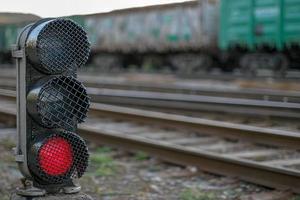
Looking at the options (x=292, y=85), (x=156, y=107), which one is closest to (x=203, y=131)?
(x=156, y=107)

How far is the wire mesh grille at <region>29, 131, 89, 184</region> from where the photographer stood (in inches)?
98.5

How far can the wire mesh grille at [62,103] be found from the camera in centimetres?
246

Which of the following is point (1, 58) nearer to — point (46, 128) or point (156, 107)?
point (156, 107)

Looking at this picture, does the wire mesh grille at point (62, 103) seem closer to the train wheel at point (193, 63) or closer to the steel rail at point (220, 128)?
the steel rail at point (220, 128)

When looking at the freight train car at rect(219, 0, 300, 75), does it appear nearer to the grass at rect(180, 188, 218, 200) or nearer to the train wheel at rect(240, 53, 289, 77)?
the train wheel at rect(240, 53, 289, 77)

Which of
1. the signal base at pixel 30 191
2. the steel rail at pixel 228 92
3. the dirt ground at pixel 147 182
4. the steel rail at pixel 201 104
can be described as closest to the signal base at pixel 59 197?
the signal base at pixel 30 191

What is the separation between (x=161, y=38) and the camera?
23.2 m

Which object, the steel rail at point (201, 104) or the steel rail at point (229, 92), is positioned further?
the steel rail at point (229, 92)

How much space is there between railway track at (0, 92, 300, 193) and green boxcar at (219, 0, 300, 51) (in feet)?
34.6

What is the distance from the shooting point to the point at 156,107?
10.2 m

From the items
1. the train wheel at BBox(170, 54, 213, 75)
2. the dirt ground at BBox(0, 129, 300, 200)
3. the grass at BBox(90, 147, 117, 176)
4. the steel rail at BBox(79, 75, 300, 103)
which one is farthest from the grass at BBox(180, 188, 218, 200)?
the train wheel at BBox(170, 54, 213, 75)

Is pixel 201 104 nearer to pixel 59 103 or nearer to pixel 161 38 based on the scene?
pixel 59 103

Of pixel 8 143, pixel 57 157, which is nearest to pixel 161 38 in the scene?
pixel 8 143

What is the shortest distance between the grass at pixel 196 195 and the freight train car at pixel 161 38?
604 inches
